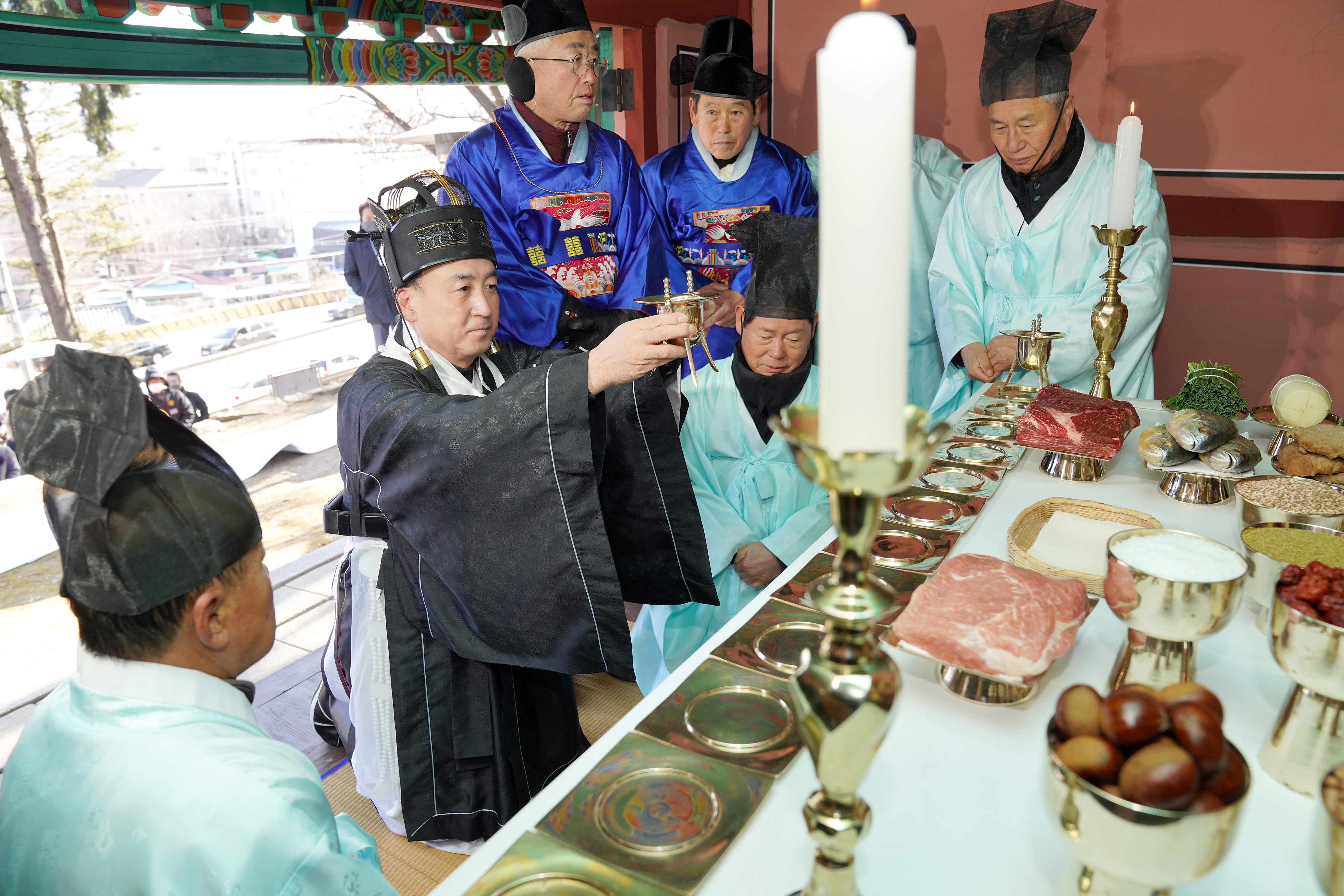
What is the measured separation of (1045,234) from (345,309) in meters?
5.51

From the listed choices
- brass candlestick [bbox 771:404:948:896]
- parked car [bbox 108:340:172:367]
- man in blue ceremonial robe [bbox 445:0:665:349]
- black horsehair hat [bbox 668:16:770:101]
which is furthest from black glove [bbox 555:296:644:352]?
parked car [bbox 108:340:172:367]

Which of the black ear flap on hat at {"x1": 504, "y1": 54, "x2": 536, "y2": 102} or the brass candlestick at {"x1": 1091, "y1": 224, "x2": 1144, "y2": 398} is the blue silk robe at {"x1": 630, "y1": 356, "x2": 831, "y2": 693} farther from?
the black ear flap on hat at {"x1": 504, "y1": 54, "x2": 536, "y2": 102}

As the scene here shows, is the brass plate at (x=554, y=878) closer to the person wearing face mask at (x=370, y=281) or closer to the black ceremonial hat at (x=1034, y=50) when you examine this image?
the black ceremonial hat at (x=1034, y=50)

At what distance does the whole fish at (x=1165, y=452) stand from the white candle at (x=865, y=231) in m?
1.50

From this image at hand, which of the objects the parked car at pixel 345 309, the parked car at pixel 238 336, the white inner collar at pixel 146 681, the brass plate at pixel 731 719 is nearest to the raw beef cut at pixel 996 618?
the brass plate at pixel 731 719

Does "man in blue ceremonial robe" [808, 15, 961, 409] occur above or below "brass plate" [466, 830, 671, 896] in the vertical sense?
above

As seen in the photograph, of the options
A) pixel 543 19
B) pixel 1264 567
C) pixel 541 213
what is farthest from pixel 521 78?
pixel 1264 567

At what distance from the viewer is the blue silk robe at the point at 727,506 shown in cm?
257

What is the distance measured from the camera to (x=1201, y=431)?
1.80m

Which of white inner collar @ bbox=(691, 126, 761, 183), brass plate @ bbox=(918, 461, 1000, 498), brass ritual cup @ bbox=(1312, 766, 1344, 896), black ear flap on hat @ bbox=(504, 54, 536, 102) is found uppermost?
black ear flap on hat @ bbox=(504, 54, 536, 102)

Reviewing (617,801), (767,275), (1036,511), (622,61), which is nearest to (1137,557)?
(1036,511)

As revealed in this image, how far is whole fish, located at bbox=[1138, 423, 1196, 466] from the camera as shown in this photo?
1813 millimetres

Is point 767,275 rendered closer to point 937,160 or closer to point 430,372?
point 430,372

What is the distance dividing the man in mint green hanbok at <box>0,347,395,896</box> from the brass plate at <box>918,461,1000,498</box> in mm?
1371
